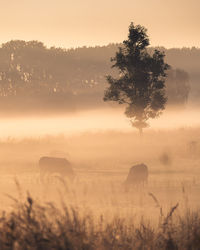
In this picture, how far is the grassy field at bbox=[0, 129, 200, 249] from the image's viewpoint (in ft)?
15.3

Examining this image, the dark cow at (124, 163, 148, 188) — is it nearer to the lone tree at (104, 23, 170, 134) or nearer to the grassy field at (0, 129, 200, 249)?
the grassy field at (0, 129, 200, 249)

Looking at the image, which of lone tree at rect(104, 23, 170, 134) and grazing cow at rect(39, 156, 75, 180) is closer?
grazing cow at rect(39, 156, 75, 180)

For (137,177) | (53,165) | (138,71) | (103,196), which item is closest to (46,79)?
(138,71)

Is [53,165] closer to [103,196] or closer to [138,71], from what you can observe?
[103,196]

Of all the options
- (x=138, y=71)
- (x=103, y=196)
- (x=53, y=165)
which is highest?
(x=138, y=71)

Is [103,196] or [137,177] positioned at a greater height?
[137,177]

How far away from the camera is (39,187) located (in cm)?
2064

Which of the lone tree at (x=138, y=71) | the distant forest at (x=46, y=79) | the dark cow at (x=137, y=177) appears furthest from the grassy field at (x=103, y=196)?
the distant forest at (x=46, y=79)

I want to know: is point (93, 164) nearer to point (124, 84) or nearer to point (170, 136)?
point (124, 84)

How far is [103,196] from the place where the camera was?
17672 mm

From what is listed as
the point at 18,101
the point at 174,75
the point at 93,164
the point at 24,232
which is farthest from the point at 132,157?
the point at 18,101

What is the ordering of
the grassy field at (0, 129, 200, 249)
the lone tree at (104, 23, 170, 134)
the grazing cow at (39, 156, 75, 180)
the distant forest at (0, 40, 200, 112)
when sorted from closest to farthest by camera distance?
the grassy field at (0, 129, 200, 249) → the grazing cow at (39, 156, 75, 180) → the lone tree at (104, 23, 170, 134) → the distant forest at (0, 40, 200, 112)

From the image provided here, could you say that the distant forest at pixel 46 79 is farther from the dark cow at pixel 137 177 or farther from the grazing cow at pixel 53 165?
the dark cow at pixel 137 177

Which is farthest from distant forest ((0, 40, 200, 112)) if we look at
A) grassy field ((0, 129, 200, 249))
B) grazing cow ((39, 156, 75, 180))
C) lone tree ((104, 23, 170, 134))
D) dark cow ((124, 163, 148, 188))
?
dark cow ((124, 163, 148, 188))
